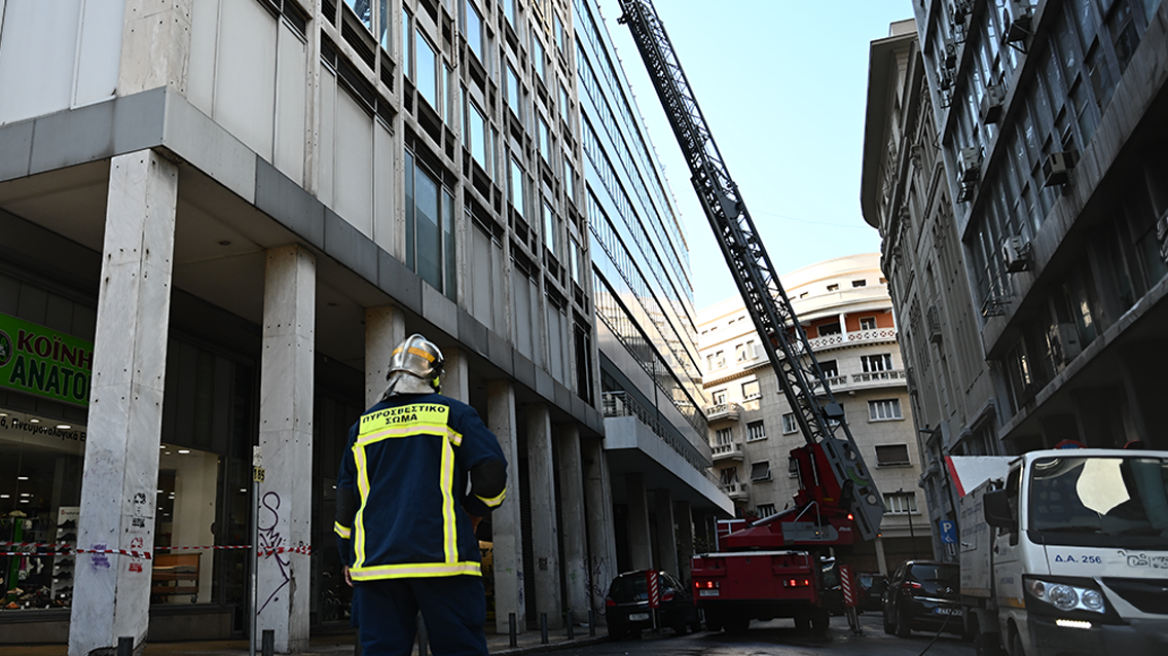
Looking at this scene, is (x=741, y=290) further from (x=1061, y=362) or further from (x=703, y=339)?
(x=703, y=339)

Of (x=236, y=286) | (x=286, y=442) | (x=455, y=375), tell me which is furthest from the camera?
(x=455, y=375)

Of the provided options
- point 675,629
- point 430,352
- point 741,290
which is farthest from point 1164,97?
point 741,290

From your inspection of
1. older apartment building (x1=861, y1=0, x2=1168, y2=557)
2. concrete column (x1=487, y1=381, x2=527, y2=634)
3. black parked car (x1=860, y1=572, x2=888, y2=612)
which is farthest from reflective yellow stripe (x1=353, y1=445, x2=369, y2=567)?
black parked car (x1=860, y1=572, x2=888, y2=612)

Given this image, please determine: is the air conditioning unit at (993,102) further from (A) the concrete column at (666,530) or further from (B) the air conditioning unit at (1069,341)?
(A) the concrete column at (666,530)

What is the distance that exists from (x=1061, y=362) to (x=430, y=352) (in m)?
17.8

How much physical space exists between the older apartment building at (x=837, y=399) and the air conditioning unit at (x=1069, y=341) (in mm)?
41845

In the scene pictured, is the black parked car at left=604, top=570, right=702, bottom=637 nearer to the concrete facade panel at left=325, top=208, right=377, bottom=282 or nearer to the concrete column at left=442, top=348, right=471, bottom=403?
the concrete column at left=442, top=348, right=471, bottom=403

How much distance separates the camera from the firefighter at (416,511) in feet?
12.0

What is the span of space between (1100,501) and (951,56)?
19.8 meters

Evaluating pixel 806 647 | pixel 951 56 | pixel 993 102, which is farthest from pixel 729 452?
pixel 806 647

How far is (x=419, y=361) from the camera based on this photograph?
426cm

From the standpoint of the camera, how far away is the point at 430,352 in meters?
4.29

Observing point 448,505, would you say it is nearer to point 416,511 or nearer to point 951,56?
point 416,511

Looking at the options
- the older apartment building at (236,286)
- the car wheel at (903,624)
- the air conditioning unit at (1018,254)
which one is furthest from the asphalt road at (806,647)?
the air conditioning unit at (1018,254)
